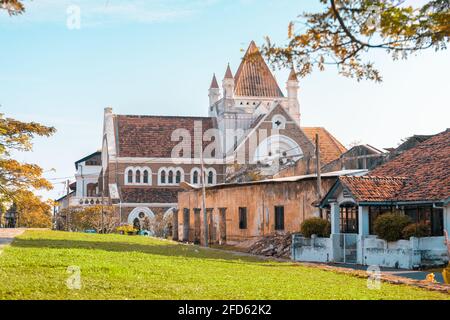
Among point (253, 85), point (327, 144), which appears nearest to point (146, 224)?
point (327, 144)

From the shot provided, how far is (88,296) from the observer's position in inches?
499

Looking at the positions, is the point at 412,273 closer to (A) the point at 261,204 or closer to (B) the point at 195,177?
(A) the point at 261,204

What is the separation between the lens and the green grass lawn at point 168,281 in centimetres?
1339

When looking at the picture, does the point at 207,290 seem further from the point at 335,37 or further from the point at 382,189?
the point at 382,189

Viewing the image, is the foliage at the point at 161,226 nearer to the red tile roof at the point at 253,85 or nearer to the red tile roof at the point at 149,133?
the red tile roof at the point at 149,133

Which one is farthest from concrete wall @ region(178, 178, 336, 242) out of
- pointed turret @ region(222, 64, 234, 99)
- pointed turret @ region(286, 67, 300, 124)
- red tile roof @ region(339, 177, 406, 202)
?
pointed turret @ region(286, 67, 300, 124)

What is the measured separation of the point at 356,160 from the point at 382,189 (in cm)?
1526

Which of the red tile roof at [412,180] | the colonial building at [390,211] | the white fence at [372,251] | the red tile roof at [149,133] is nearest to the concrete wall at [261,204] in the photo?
the red tile roof at [412,180]

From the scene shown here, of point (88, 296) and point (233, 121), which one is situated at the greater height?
point (233, 121)

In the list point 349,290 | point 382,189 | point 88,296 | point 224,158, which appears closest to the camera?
point 88,296

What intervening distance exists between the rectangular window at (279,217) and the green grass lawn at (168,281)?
48.7ft
